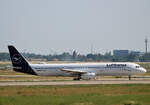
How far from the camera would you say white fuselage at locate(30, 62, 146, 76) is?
73812 millimetres

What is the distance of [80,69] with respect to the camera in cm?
7500

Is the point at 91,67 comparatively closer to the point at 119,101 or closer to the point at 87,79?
the point at 87,79


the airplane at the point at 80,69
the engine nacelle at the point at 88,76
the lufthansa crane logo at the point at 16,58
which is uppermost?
the lufthansa crane logo at the point at 16,58

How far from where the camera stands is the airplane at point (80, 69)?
242 ft

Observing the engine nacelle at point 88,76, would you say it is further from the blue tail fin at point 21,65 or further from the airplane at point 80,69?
the blue tail fin at point 21,65

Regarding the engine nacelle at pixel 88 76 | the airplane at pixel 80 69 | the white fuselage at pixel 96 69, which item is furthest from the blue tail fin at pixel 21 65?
the engine nacelle at pixel 88 76

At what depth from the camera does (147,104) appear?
1358 inches

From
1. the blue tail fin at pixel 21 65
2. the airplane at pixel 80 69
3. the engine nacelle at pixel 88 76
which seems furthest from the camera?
the blue tail fin at pixel 21 65

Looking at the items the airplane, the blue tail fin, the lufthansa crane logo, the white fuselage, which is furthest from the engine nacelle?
the lufthansa crane logo

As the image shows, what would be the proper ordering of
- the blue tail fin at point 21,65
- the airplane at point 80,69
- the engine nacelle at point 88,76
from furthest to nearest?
1. the blue tail fin at point 21,65
2. the airplane at point 80,69
3. the engine nacelle at point 88,76

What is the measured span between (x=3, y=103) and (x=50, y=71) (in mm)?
40011

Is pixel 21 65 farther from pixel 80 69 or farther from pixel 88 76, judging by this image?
pixel 88 76

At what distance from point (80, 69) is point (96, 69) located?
9.44 feet

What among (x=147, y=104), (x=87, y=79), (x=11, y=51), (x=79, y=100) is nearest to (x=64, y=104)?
(x=79, y=100)
